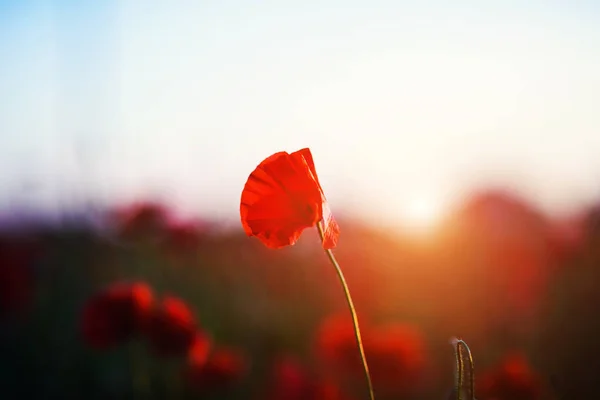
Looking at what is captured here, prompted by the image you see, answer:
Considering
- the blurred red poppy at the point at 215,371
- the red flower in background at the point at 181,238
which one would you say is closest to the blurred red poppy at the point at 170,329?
the blurred red poppy at the point at 215,371

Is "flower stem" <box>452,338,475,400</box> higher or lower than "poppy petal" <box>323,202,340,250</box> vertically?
lower

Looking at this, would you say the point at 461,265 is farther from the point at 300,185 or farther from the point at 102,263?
the point at 300,185

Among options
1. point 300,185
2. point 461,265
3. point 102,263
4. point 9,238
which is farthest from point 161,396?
point 300,185

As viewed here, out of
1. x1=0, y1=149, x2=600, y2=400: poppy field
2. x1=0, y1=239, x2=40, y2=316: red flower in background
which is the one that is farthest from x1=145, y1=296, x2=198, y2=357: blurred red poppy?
x1=0, y1=239, x2=40, y2=316: red flower in background

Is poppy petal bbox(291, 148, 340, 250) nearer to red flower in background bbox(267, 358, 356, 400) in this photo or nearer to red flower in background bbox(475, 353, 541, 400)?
red flower in background bbox(475, 353, 541, 400)

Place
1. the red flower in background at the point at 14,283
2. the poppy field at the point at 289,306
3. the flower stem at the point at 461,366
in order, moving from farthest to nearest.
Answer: the red flower in background at the point at 14,283 < the poppy field at the point at 289,306 < the flower stem at the point at 461,366

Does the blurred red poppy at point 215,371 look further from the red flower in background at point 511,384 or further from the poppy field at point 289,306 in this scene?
the red flower in background at point 511,384
